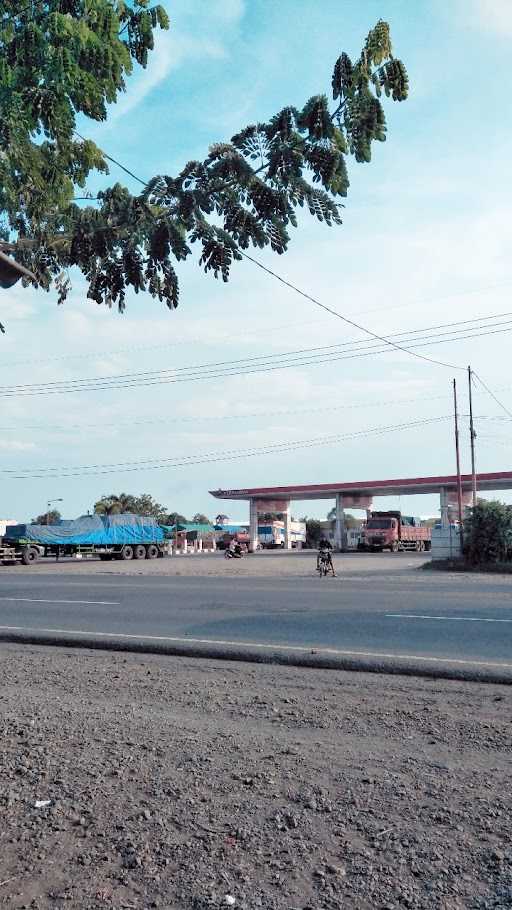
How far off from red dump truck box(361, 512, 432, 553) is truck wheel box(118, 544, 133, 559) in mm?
20380

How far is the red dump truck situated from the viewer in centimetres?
6225

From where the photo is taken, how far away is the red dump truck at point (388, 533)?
62.2m

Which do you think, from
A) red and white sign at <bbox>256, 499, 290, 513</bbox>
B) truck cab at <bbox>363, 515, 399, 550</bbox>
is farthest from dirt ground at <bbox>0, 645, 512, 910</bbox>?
red and white sign at <bbox>256, 499, 290, 513</bbox>

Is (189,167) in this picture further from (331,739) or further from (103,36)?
(331,739)

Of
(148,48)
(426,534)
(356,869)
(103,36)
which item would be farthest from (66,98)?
(426,534)

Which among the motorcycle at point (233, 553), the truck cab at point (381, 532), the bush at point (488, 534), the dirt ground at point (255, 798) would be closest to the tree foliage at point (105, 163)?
the dirt ground at point (255, 798)

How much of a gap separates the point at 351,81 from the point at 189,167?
102cm

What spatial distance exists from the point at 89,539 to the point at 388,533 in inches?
997

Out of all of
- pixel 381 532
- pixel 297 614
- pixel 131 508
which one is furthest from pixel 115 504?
pixel 297 614

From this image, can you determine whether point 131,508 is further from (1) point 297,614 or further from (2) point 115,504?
(1) point 297,614

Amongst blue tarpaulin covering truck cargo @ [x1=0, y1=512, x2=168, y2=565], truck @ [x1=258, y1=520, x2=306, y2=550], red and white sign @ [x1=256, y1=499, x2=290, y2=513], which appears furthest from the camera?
truck @ [x1=258, y1=520, x2=306, y2=550]

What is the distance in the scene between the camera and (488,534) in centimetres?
3250

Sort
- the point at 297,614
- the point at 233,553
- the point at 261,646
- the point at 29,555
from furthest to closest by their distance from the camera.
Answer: the point at 233,553
the point at 29,555
the point at 297,614
the point at 261,646

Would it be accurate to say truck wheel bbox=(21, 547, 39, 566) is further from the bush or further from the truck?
the truck
